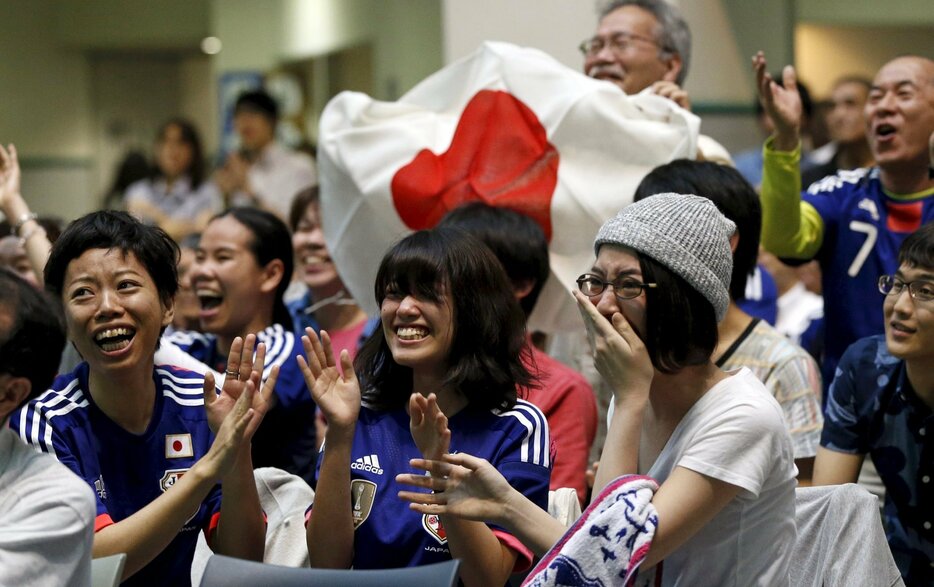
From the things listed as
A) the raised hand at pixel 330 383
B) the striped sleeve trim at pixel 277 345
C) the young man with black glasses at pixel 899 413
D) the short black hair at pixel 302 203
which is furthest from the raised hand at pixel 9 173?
the young man with black glasses at pixel 899 413

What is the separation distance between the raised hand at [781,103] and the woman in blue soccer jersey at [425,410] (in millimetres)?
1015

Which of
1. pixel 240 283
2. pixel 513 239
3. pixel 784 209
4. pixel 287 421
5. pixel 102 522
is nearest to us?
pixel 102 522

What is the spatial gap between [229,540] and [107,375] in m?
0.41

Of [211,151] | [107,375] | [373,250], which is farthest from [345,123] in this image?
[211,151]

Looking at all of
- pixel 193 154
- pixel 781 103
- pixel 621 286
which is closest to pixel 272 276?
pixel 781 103

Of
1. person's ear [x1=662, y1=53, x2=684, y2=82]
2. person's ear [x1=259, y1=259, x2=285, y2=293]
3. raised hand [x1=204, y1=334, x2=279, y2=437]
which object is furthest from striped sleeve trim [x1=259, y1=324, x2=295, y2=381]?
person's ear [x1=662, y1=53, x2=684, y2=82]

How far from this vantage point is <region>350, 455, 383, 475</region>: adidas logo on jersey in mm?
2719

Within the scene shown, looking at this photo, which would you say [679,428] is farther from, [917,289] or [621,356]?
[917,289]

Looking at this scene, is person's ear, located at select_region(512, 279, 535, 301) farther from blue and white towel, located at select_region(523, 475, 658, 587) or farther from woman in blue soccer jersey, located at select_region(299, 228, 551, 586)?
blue and white towel, located at select_region(523, 475, 658, 587)

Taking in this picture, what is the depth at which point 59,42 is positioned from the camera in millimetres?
12188

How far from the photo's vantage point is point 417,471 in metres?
2.73

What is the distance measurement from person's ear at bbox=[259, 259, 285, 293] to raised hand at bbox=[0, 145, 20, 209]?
0.70 m

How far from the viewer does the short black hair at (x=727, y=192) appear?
322 centimetres

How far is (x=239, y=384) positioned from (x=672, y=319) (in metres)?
0.85
